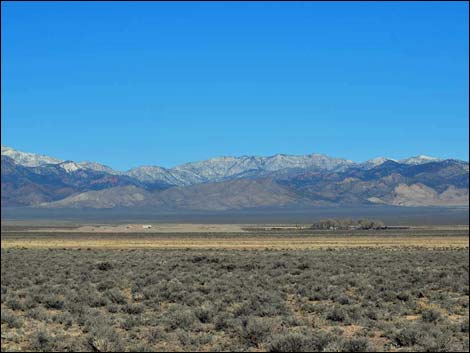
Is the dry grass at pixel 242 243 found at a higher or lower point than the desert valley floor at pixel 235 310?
lower

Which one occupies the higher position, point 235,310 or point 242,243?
point 235,310

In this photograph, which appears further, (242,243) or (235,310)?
(242,243)

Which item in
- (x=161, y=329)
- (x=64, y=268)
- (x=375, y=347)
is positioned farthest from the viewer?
(x=64, y=268)

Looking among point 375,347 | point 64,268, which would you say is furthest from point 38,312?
point 64,268

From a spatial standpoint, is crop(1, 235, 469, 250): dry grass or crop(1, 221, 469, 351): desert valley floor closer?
crop(1, 221, 469, 351): desert valley floor

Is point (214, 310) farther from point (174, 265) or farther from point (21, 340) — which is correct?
point (174, 265)

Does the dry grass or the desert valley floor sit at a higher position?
the desert valley floor

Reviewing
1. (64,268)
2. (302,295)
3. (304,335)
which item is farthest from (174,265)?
(304,335)

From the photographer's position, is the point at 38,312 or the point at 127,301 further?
the point at 127,301

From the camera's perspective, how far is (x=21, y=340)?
1469 centimetres

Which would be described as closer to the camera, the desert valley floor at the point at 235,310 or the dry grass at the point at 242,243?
the desert valley floor at the point at 235,310

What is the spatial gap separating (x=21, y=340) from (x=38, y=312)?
2969mm

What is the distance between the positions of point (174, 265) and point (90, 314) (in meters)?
15.5

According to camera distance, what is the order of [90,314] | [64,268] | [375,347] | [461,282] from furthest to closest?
[64,268], [461,282], [90,314], [375,347]
